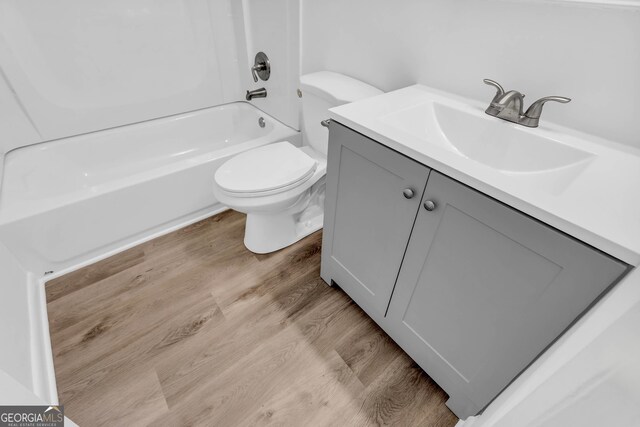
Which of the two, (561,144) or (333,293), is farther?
(333,293)

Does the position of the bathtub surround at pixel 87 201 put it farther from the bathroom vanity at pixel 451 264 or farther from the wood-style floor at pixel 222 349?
the bathroom vanity at pixel 451 264

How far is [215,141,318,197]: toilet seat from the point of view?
1.26m

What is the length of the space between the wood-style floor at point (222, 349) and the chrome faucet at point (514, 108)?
0.93 meters

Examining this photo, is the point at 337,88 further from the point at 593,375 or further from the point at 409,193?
the point at 593,375

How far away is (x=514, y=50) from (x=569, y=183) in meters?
0.46

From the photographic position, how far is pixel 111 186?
1413mm

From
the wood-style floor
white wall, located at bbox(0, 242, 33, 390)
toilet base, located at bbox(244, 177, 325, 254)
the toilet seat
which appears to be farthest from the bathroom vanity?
white wall, located at bbox(0, 242, 33, 390)

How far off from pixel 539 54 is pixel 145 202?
1722mm

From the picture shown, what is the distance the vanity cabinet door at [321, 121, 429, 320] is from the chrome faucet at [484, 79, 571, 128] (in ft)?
1.27

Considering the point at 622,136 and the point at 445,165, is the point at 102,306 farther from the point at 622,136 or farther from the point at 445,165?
the point at 622,136

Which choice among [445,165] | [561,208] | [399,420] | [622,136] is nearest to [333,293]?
[399,420]

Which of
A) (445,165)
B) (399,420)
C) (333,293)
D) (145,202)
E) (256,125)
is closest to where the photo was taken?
(445,165)

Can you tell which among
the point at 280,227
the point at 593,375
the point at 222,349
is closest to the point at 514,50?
the point at 593,375

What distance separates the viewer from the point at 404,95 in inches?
41.8
